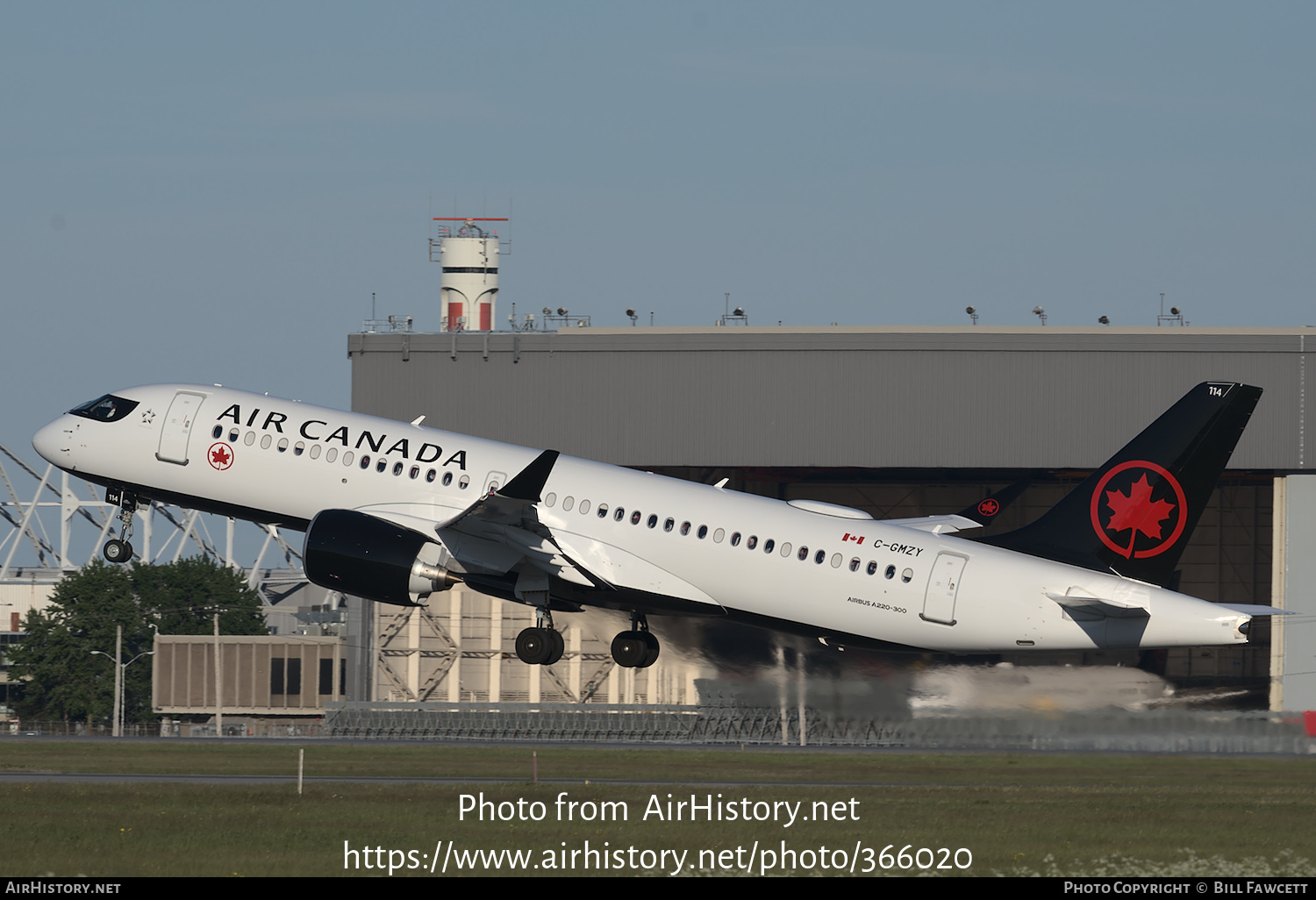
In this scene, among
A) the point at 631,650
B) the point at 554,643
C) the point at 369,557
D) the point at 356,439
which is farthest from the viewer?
the point at 631,650

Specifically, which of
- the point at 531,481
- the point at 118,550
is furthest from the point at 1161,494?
the point at 118,550

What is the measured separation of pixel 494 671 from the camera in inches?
3632

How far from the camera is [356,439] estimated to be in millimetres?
45094

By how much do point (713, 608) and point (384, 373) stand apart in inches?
1917

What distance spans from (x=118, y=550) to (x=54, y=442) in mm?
3443

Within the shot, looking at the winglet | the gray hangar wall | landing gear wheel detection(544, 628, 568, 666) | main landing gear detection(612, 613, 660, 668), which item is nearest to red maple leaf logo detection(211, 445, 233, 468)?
the winglet

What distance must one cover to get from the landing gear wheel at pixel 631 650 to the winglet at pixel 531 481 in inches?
236

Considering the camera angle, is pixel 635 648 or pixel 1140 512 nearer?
pixel 1140 512

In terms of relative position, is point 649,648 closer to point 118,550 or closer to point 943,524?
point 943,524

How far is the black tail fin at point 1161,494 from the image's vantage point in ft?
139

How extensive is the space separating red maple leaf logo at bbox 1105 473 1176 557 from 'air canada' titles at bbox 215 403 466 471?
635 inches

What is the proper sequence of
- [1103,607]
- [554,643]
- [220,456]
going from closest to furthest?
[1103,607]
[554,643]
[220,456]

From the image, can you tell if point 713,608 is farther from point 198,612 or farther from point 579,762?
point 198,612
